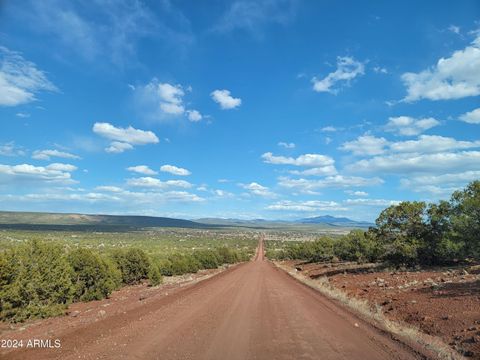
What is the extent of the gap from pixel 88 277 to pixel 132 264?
37.2 feet

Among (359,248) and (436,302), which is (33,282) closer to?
(436,302)

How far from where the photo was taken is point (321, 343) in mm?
10695

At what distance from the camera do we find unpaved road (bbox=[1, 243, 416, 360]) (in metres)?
9.52

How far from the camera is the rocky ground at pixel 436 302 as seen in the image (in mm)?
12031

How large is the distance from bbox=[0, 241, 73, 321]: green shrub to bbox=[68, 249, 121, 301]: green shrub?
382 cm

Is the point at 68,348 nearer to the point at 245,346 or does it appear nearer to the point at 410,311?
the point at 245,346

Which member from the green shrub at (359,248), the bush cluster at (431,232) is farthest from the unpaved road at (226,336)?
the green shrub at (359,248)

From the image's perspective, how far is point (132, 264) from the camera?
36625mm

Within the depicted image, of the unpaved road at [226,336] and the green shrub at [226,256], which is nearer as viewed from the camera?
the unpaved road at [226,336]

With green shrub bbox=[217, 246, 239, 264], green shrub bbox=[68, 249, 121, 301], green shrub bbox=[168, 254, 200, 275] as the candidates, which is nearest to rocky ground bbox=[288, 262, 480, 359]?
green shrub bbox=[68, 249, 121, 301]

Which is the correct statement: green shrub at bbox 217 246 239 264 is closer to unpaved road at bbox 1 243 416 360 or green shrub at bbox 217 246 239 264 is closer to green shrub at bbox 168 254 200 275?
green shrub at bbox 168 254 200 275

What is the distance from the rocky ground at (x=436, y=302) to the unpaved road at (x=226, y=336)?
1.97 m

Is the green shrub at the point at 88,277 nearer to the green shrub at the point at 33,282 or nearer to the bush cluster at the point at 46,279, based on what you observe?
the bush cluster at the point at 46,279

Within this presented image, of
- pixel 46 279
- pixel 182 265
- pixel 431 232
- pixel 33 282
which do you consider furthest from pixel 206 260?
pixel 33 282
